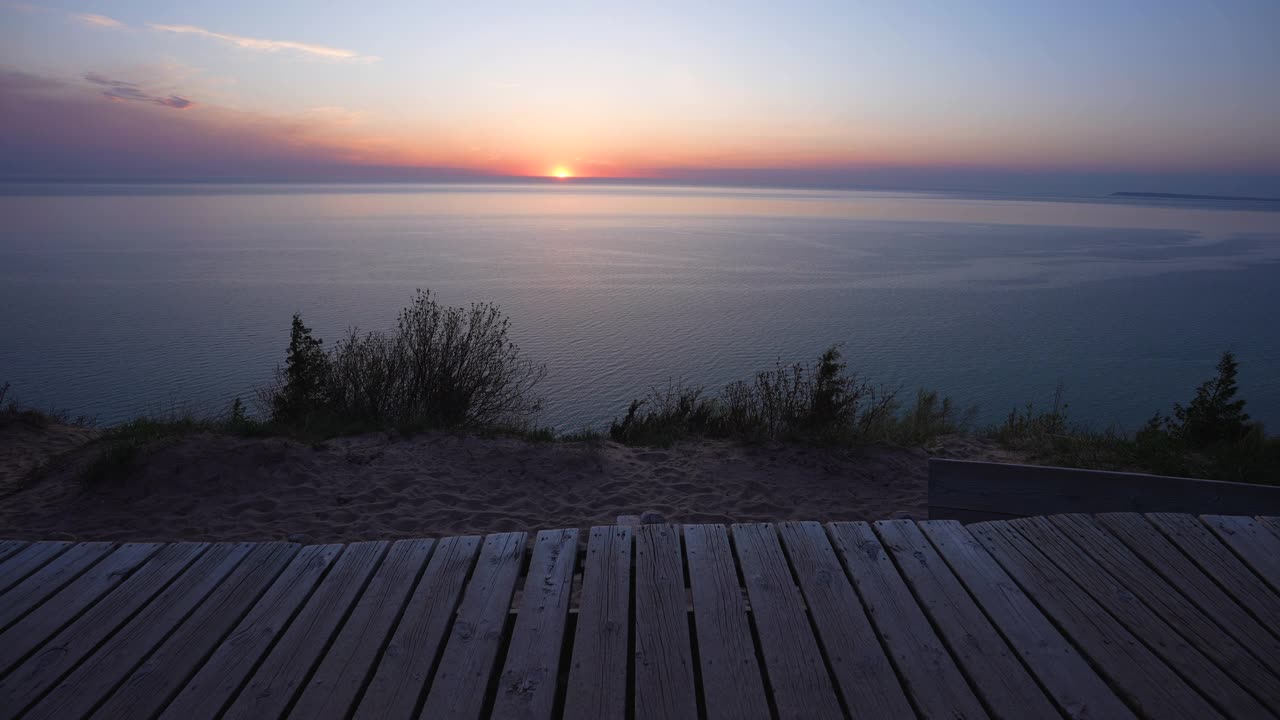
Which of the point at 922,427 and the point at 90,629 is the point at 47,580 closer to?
the point at 90,629

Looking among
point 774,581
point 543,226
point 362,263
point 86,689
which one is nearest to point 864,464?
point 774,581

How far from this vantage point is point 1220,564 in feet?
10.2

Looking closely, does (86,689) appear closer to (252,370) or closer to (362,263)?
(252,370)

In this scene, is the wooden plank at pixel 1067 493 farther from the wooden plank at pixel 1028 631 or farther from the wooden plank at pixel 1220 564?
the wooden plank at pixel 1028 631

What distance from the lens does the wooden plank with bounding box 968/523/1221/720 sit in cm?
230

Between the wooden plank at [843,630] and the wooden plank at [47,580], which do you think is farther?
the wooden plank at [47,580]

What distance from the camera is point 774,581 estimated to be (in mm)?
2959

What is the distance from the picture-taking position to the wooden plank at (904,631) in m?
2.29

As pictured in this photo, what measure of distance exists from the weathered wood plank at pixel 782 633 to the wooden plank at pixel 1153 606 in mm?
1196

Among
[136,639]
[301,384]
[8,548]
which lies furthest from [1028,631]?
[301,384]

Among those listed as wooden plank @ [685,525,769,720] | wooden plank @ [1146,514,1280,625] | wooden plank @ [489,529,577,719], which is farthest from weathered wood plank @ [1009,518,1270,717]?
wooden plank @ [489,529,577,719]

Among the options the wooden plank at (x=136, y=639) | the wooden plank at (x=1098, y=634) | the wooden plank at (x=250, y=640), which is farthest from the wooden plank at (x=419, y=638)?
the wooden plank at (x=1098, y=634)

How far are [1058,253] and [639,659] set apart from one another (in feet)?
149

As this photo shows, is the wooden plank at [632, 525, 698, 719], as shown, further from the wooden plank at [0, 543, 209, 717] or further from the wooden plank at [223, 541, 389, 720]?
the wooden plank at [0, 543, 209, 717]
